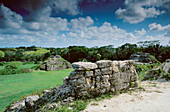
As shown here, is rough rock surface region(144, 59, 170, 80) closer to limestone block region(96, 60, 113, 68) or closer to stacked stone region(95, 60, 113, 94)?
stacked stone region(95, 60, 113, 94)

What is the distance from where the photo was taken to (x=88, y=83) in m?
6.68

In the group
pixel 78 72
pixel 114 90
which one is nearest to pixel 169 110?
pixel 114 90

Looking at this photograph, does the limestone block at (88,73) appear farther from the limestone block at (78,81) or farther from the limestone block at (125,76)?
the limestone block at (125,76)

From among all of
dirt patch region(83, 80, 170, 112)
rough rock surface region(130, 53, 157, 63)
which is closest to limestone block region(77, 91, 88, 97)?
dirt patch region(83, 80, 170, 112)

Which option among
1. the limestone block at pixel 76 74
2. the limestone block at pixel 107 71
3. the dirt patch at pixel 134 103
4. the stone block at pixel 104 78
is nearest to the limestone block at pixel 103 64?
the limestone block at pixel 107 71

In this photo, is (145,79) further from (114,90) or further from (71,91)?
(71,91)

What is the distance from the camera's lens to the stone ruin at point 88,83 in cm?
648

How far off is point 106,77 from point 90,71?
→ 1316 mm

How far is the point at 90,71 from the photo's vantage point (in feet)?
22.4

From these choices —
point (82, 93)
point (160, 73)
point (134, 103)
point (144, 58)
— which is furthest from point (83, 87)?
point (144, 58)

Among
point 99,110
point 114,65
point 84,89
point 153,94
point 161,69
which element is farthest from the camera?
point 161,69

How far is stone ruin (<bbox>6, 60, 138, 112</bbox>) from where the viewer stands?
648 centimetres

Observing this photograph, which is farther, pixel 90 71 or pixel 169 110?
pixel 90 71

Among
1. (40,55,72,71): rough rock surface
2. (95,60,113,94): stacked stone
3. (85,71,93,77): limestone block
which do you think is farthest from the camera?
(40,55,72,71): rough rock surface
